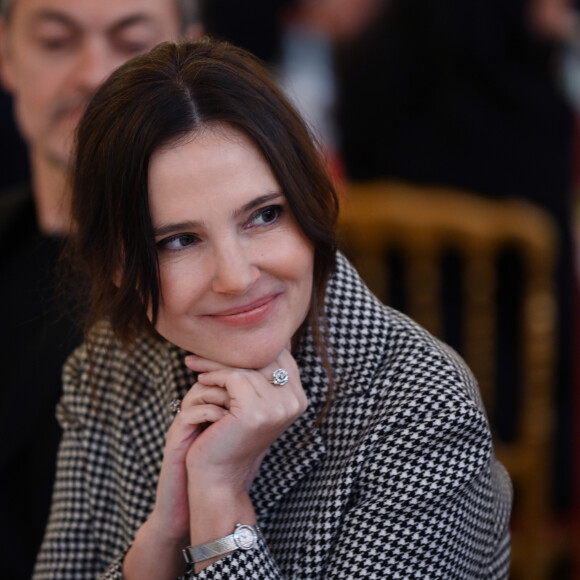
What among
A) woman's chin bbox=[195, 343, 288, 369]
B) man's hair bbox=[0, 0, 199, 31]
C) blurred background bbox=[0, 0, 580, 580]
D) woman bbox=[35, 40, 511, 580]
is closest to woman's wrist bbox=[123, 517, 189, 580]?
woman bbox=[35, 40, 511, 580]

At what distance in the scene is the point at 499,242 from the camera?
1.99 meters

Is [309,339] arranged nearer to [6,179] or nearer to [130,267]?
[130,267]

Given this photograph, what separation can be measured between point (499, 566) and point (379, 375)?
286 millimetres

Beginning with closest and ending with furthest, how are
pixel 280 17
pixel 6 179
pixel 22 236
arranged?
pixel 22 236
pixel 6 179
pixel 280 17

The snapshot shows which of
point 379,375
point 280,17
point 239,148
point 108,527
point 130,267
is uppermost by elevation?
point 280,17

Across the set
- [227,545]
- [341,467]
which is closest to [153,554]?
[227,545]

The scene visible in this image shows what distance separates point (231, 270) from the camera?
3.34ft

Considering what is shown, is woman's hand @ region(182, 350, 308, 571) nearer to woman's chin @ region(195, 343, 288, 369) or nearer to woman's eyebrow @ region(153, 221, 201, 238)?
woman's chin @ region(195, 343, 288, 369)

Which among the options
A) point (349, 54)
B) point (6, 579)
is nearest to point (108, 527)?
point (6, 579)

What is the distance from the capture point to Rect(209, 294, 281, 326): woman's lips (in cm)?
107

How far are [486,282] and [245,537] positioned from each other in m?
1.09

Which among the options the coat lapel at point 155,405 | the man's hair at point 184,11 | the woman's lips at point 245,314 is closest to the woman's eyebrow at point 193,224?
the woman's lips at point 245,314

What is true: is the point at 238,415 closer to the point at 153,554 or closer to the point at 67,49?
the point at 153,554

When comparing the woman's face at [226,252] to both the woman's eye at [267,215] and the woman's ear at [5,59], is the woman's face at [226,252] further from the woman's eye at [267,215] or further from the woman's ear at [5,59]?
the woman's ear at [5,59]
